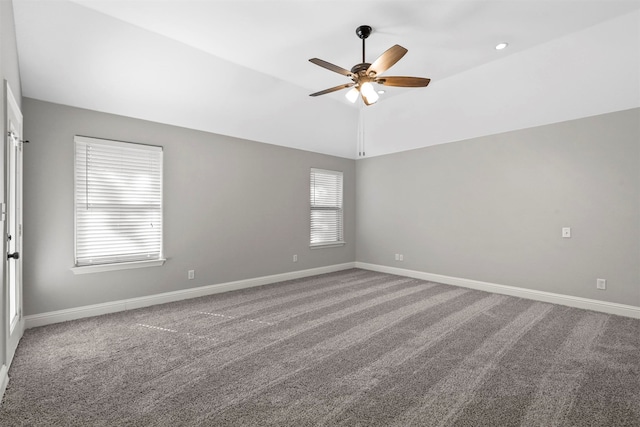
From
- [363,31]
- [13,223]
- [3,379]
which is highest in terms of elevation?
[363,31]

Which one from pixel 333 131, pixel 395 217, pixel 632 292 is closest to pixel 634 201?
pixel 632 292

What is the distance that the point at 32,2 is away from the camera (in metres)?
2.53

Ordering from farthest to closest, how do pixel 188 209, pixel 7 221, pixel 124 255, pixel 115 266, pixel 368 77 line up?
1. pixel 188 209
2. pixel 124 255
3. pixel 115 266
4. pixel 368 77
5. pixel 7 221

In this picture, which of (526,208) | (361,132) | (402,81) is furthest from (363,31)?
(526,208)

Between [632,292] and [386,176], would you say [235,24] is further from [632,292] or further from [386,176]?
[632,292]

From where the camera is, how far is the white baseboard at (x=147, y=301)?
3.41 m

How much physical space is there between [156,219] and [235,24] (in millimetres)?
2659

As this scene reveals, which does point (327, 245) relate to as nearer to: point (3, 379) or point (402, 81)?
point (402, 81)

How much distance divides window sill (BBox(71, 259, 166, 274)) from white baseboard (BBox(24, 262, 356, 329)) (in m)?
0.42

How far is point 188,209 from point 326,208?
283cm

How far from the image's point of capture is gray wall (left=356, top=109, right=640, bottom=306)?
3.80m

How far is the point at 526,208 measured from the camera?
15.0 ft

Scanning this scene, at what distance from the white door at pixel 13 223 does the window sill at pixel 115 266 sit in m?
0.54

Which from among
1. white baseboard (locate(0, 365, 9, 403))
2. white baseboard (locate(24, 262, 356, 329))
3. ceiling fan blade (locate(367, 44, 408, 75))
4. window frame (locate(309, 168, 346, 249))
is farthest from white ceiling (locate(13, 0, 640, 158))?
white baseboard (locate(0, 365, 9, 403))
